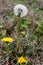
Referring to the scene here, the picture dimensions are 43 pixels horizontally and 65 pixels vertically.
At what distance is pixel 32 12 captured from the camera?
17.8 ft

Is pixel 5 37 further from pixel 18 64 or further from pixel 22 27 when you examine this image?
pixel 18 64

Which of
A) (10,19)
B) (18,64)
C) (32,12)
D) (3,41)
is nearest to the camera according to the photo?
(18,64)

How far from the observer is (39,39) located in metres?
4.38

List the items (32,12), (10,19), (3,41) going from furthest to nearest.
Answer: (32,12)
(10,19)
(3,41)

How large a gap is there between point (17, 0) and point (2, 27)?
5.04 ft

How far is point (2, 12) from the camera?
545 cm

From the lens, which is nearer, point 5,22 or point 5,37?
point 5,37

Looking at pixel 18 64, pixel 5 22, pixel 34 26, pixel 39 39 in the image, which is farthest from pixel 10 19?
pixel 18 64

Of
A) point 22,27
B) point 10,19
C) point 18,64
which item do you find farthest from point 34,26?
point 18,64

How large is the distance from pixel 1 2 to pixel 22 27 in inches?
54.5

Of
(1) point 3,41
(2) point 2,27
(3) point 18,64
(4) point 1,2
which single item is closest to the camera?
(3) point 18,64

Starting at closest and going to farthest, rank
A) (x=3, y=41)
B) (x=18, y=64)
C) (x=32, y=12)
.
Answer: (x=18, y=64), (x=3, y=41), (x=32, y=12)

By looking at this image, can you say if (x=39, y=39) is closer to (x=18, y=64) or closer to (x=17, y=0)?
(x=18, y=64)

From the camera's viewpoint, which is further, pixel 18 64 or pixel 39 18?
pixel 39 18
